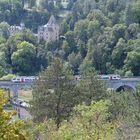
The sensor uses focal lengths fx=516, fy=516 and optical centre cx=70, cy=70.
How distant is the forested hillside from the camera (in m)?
47.8

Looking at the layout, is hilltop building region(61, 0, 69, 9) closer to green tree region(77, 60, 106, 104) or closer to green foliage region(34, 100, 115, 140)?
green tree region(77, 60, 106, 104)

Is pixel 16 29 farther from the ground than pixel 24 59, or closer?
farther from the ground

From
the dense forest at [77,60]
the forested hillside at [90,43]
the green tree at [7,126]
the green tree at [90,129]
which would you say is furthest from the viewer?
the forested hillside at [90,43]

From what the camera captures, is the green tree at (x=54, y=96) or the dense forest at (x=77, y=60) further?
the green tree at (x=54, y=96)

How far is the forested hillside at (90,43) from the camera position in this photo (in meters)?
47.8

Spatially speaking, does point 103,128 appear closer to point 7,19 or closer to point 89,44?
point 89,44

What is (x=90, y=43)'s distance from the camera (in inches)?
1945

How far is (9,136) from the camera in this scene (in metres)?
8.28

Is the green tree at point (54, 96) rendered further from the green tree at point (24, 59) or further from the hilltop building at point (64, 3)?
the hilltop building at point (64, 3)

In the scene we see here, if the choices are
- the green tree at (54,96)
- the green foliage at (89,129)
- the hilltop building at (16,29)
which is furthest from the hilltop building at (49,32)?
the green foliage at (89,129)

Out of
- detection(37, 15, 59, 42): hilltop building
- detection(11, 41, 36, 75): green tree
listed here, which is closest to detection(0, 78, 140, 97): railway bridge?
detection(11, 41, 36, 75): green tree

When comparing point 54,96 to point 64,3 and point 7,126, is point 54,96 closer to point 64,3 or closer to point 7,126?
point 7,126

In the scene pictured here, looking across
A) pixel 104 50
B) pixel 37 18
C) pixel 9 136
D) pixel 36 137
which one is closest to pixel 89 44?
pixel 104 50

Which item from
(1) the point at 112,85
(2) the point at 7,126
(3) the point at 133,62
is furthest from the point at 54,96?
(3) the point at 133,62
